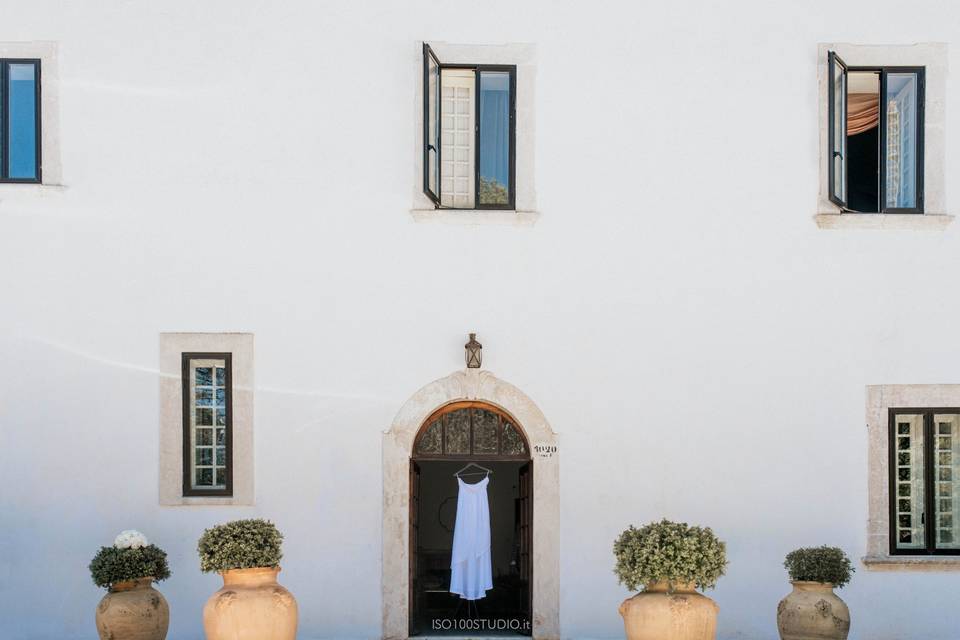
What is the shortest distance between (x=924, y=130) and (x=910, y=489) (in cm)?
337

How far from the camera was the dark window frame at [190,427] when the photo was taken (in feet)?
34.8

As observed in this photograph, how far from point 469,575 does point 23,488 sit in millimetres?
4209

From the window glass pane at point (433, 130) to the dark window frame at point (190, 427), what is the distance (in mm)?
2471

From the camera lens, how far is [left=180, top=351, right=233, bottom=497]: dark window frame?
10.6 metres

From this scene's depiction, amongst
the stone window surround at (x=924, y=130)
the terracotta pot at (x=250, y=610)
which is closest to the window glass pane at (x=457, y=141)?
the stone window surround at (x=924, y=130)

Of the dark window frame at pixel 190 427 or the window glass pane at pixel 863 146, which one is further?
the window glass pane at pixel 863 146

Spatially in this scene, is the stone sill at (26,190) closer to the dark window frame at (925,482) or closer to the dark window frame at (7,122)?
the dark window frame at (7,122)

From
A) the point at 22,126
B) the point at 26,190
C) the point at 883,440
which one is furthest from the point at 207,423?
the point at 883,440

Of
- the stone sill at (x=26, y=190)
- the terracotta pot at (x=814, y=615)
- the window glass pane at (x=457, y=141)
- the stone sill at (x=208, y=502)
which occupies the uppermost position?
the window glass pane at (x=457, y=141)

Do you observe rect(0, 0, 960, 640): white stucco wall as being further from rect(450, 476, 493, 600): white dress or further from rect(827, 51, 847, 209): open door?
rect(450, 476, 493, 600): white dress

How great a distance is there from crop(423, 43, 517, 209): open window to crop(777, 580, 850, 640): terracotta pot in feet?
14.2

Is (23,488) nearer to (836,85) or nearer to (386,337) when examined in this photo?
(386,337)

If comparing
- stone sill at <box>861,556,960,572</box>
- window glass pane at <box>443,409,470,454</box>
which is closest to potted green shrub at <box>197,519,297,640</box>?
window glass pane at <box>443,409,470,454</box>

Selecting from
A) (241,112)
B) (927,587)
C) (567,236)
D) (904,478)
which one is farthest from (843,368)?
(241,112)
